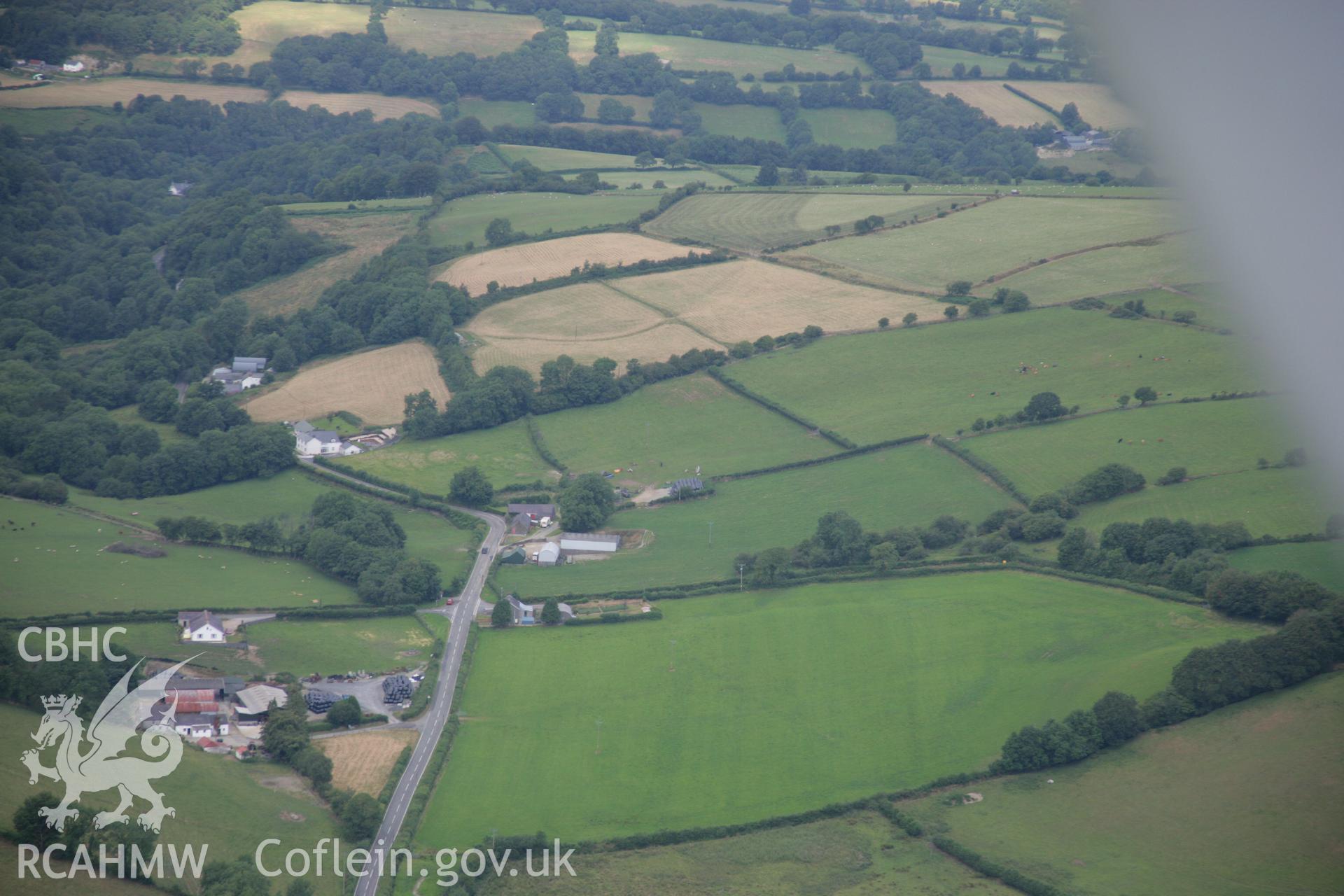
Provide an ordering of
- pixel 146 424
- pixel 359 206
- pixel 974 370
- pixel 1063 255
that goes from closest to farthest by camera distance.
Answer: pixel 974 370
pixel 146 424
pixel 1063 255
pixel 359 206

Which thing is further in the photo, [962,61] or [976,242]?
[962,61]

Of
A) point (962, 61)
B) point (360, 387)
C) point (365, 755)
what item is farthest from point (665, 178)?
point (365, 755)

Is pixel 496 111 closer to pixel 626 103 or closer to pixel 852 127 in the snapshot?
pixel 626 103

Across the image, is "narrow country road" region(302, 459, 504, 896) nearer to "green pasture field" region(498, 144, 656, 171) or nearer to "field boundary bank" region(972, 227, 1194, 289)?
"field boundary bank" region(972, 227, 1194, 289)

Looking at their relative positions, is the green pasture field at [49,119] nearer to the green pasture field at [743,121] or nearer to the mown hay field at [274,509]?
the green pasture field at [743,121]

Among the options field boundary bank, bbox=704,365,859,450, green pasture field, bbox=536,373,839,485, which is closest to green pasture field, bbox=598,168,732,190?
field boundary bank, bbox=704,365,859,450

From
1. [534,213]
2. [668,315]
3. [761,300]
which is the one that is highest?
[761,300]
